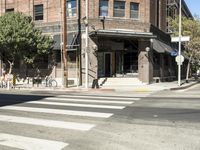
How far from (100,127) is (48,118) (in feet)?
7.21

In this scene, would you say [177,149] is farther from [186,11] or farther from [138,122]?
[186,11]

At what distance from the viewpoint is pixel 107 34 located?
32.5m

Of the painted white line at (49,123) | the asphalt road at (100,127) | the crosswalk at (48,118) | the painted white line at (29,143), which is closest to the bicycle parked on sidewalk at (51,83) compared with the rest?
the crosswalk at (48,118)

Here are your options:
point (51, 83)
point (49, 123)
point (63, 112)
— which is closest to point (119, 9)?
point (51, 83)

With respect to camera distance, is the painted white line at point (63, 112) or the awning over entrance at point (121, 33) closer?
the painted white line at point (63, 112)

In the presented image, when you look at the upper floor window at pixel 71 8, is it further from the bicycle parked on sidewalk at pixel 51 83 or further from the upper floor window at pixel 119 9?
the bicycle parked on sidewalk at pixel 51 83

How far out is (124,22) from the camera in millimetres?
34500

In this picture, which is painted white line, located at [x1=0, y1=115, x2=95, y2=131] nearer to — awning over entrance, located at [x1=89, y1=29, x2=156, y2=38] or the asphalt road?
the asphalt road

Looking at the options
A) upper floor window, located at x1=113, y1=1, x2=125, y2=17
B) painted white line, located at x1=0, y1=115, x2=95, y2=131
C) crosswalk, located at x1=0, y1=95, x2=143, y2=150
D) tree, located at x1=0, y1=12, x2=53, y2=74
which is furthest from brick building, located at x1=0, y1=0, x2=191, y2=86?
painted white line, located at x1=0, y1=115, x2=95, y2=131

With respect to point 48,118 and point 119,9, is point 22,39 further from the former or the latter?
point 48,118

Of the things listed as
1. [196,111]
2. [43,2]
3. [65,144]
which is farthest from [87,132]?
[43,2]

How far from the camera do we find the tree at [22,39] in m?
31.9

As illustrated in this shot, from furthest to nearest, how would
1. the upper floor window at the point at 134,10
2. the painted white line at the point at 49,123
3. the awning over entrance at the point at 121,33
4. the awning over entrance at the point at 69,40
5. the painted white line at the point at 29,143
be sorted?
the upper floor window at the point at 134,10, the awning over entrance at the point at 69,40, the awning over entrance at the point at 121,33, the painted white line at the point at 49,123, the painted white line at the point at 29,143

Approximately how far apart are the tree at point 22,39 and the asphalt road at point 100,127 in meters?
17.8
